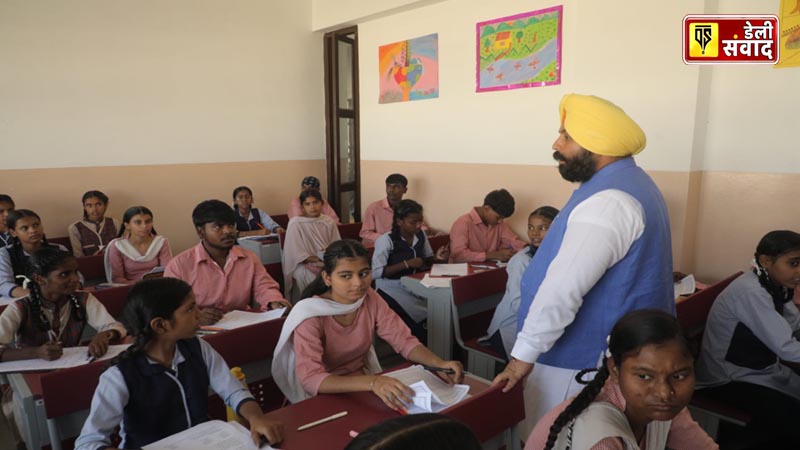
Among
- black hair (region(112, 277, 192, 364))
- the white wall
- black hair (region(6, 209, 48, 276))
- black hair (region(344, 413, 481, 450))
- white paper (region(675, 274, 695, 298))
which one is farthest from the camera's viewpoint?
the white wall

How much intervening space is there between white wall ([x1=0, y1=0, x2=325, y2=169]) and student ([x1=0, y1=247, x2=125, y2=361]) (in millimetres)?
2978

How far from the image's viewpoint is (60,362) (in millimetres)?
1847

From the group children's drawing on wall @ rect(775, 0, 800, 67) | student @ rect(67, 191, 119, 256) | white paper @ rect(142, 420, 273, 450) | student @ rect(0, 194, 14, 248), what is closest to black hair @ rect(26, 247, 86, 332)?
white paper @ rect(142, 420, 273, 450)

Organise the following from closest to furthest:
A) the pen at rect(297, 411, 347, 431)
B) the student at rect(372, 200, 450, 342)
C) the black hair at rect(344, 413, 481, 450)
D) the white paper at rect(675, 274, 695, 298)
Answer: the black hair at rect(344, 413, 481, 450) < the pen at rect(297, 411, 347, 431) < the white paper at rect(675, 274, 695, 298) < the student at rect(372, 200, 450, 342)

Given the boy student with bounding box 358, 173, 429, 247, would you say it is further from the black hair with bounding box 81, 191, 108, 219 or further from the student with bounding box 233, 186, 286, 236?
the black hair with bounding box 81, 191, 108, 219

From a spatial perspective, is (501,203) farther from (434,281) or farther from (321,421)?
(321,421)

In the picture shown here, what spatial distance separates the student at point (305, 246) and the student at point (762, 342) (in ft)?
8.66

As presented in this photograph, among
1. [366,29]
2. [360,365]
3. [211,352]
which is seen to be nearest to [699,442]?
[360,365]

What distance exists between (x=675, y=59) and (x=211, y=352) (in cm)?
321

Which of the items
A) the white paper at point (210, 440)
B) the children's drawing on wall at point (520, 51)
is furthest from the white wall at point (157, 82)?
the white paper at point (210, 440)

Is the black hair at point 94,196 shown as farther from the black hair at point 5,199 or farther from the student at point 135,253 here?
the student at point 135,253

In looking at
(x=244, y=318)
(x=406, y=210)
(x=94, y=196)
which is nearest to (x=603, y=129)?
(x=244, y=318)

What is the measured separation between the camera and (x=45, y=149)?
4.49 meters

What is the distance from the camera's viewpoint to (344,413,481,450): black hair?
0.51m
